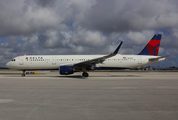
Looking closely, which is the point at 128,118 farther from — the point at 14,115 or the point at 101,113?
Result: the point at 14,115

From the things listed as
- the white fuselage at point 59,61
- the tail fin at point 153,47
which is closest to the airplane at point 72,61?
the white fuselage at point 59,61

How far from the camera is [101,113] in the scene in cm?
490

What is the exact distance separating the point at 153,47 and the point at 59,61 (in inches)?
614

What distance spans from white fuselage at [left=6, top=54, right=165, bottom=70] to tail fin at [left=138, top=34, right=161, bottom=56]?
6.88ft

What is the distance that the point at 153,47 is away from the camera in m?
25.4

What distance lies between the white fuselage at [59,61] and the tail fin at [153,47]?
82.6 inches

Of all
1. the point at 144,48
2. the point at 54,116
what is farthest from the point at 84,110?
the point at 144,48

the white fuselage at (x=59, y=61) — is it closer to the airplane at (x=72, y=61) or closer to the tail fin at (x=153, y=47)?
the airplane at (x=72, y=61)

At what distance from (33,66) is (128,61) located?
47.7ft

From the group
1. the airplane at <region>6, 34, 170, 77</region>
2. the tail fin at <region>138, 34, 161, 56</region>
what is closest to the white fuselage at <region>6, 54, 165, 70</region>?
the airplane at <region>6, 34, 170, 77</region>

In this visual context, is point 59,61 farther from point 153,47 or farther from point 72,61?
point 153,47

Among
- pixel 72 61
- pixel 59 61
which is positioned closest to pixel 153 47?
pixel 72 61

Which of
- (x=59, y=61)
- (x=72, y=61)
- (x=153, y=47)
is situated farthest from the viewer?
(x=153, y=47)

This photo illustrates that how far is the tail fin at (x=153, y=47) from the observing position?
25.4m
